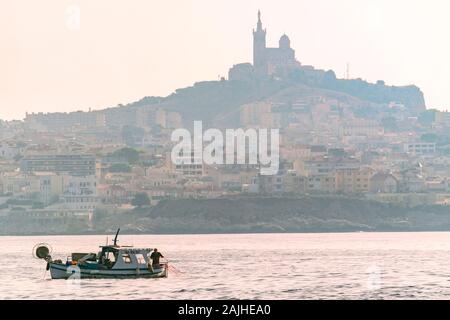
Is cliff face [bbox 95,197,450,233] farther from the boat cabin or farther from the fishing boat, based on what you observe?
the boat cabin

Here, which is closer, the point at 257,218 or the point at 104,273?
the point at 104,273

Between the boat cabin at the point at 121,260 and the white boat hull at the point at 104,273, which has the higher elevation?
the boat cabin at the point at 121,260

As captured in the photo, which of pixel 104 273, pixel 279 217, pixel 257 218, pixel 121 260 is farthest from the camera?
pixel 257 218

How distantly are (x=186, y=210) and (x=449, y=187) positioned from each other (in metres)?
35.2

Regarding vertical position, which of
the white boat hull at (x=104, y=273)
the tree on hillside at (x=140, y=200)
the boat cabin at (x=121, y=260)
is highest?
the tree on hillside at (x=140, y=200)

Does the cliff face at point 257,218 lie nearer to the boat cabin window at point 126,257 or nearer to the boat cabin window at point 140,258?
the boat cabin window at point 140,258

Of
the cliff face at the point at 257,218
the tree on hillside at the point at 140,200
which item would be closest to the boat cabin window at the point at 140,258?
the cliff face at the point at 257,218

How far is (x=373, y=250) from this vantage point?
3652 inches

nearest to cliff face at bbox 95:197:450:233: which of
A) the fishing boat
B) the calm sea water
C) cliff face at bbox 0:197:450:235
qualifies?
cliff face at bbox 0:197:450:235

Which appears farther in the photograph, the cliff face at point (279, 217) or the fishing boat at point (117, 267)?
the cliff face at point (279, 217)

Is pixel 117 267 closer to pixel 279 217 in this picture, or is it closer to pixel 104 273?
pixel 104 273

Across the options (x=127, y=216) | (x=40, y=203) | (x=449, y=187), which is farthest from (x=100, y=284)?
(x=449, y=187)

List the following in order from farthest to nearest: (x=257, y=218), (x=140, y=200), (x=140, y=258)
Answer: (x=140, y=200)
(x=257, y=218)
(x=140, y=258)

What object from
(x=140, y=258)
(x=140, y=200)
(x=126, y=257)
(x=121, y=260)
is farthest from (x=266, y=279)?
(x=140, y=200)
